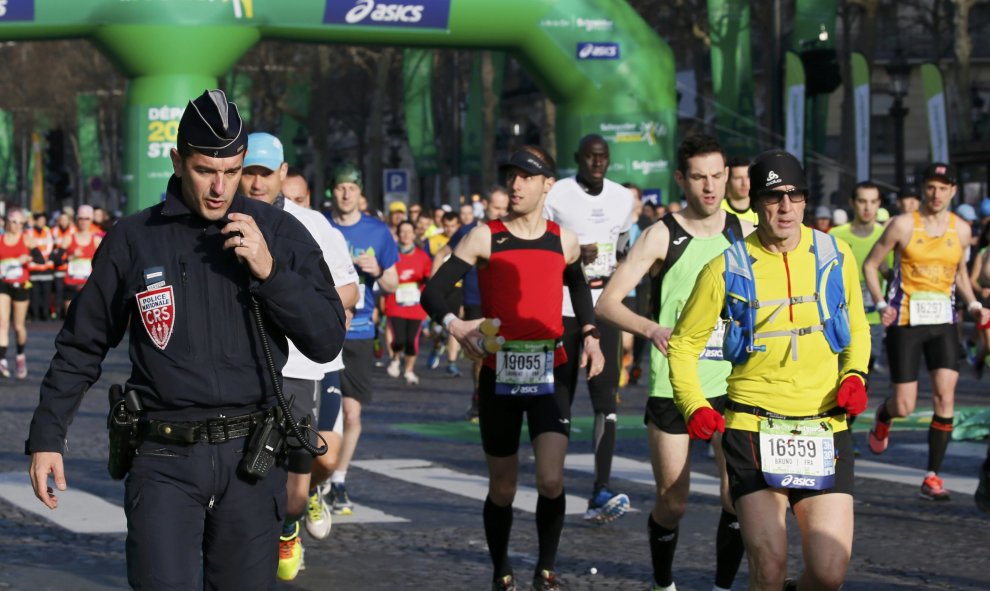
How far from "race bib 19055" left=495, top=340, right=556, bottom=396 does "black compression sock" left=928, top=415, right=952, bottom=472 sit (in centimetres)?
376

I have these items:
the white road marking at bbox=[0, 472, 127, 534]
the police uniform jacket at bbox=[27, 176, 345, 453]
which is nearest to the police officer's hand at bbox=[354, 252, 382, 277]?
the white road marking at bbox=[0, 472, 127, 534]

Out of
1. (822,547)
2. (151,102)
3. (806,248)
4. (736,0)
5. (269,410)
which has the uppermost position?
(736,0)

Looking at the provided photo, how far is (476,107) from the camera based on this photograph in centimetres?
4441

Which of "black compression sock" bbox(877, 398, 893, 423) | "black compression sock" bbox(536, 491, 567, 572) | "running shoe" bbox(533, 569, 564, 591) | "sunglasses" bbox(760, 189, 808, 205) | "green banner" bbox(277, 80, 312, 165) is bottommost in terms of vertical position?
"running shoe" bbox(533, 569, 564, 591)

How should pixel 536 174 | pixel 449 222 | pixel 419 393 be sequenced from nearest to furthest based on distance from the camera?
pixel 536 174 → pixel 419 393 → pixel 449 222

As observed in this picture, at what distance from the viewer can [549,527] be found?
761 centimetres

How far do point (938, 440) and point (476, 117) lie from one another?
34062 millimetres

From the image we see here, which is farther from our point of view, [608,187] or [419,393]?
[419,393]

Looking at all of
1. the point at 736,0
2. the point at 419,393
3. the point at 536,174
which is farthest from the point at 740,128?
the point at 536,174

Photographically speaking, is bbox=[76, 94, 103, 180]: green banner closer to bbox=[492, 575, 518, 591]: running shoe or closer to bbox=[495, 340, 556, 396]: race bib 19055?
bbox=[495, 340, 556, 396]: race bib 19055

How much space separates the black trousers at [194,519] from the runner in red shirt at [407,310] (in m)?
13.9

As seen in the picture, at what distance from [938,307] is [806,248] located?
17.3 ft

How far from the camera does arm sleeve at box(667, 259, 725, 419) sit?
5.90m

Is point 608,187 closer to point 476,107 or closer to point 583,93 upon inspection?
point 583,93
